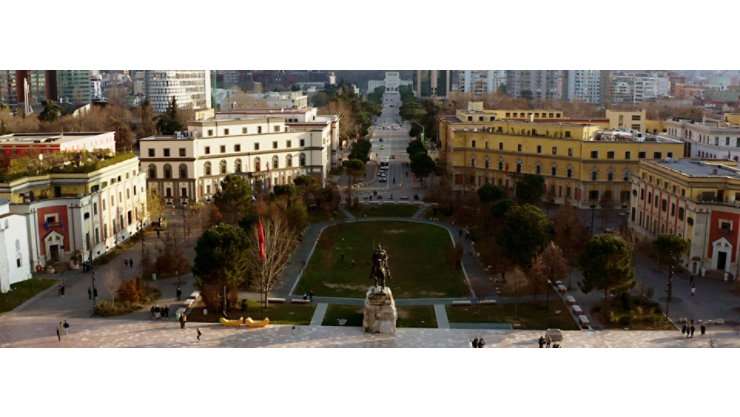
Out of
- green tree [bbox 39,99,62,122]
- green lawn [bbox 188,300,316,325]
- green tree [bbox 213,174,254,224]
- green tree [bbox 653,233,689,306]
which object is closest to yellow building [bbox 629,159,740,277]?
green tree [bbox 653,233,689,306]

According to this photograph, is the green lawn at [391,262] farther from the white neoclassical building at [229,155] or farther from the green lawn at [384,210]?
the white neoclassical building at [229,155]

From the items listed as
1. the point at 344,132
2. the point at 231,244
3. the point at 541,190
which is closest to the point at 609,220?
the point at 541,190

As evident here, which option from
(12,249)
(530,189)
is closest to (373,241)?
(530,189)

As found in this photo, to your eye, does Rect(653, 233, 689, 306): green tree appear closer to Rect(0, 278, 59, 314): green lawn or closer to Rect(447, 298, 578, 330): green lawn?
Rect(447, 298, 578, 330): green lawn

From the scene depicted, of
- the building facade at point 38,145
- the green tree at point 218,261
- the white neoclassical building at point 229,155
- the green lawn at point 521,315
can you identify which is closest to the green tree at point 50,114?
the building facade at point 38,145

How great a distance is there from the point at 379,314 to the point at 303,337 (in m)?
3.12

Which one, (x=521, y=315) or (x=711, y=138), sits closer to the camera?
(x=521, y=315)

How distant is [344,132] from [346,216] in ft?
138

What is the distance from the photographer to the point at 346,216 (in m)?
52.6

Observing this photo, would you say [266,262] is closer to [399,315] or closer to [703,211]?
[399,315]

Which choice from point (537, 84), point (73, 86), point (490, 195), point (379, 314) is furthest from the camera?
point (537, 84)

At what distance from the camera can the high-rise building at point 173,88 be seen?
405 feet

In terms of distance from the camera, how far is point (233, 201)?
45.5 m

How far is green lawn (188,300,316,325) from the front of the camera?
30.5 m
